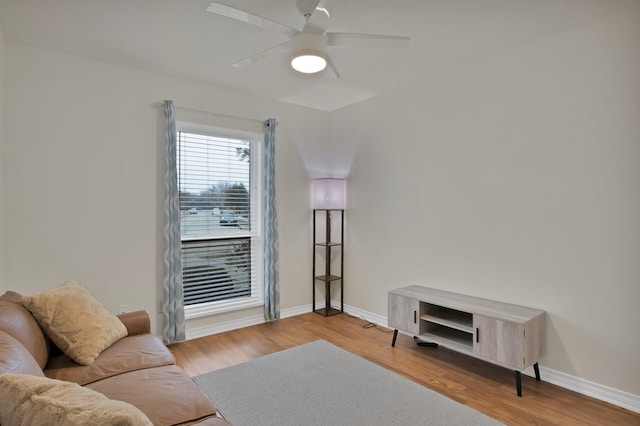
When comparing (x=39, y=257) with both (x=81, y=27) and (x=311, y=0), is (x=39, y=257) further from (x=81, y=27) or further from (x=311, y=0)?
(x=311, y=0)

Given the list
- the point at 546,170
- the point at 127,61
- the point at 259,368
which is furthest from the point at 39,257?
the point at 546,170

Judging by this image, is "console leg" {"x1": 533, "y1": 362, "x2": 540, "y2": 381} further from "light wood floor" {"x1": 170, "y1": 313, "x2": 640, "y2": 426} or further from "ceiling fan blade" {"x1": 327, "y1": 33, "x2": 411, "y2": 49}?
"ceiling fan blade" {"x1": 327, "y1": 33, "x2": 411, "y2": 49}

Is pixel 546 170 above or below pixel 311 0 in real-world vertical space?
Answer: below

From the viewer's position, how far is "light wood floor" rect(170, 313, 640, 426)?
2418 mm

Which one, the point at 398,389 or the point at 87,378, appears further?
the point at 398,389

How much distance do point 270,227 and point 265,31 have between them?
2.24m

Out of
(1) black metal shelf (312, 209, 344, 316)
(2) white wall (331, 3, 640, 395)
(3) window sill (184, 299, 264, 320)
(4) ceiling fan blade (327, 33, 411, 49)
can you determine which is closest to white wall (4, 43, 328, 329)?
(3) window sill (184, 299, 264, 320)

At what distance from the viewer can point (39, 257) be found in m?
3.01

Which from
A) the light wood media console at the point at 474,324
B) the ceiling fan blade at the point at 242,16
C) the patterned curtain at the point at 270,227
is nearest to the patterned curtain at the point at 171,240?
the patterned curtain at the point at 270,227

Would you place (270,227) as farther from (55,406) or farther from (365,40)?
(55,406)

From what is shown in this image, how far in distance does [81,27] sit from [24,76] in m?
0.77

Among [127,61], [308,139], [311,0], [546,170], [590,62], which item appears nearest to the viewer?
[311,0]

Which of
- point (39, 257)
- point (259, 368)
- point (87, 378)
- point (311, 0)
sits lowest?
point (259, 368)

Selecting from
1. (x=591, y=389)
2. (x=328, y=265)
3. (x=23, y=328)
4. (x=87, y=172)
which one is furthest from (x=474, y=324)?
(x=87, y=172)
